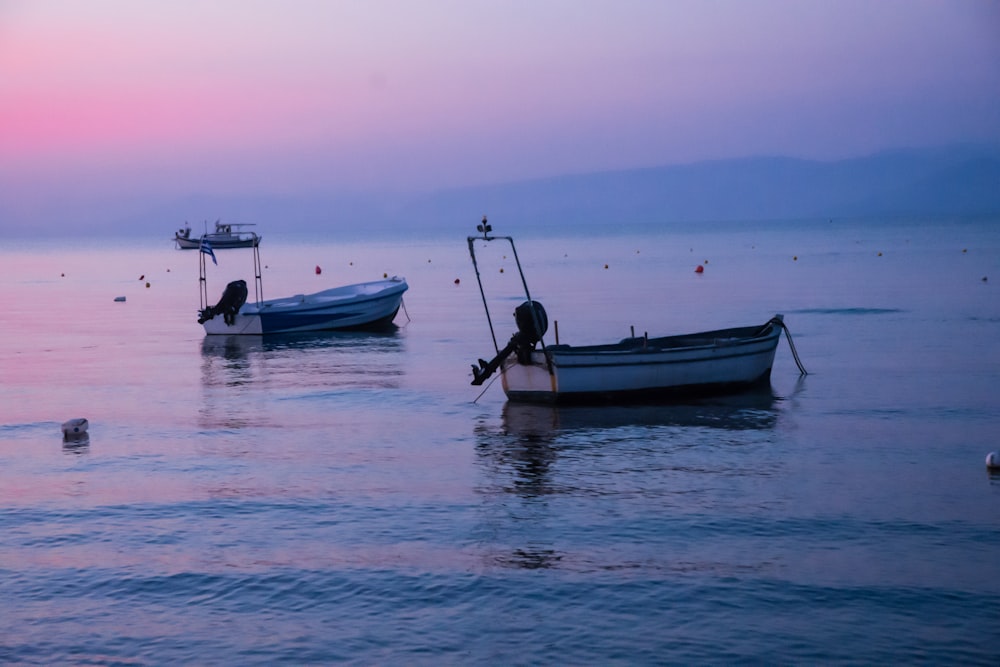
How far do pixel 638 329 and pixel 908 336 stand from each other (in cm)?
865

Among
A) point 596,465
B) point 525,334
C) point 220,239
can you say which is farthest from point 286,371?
point 220,239

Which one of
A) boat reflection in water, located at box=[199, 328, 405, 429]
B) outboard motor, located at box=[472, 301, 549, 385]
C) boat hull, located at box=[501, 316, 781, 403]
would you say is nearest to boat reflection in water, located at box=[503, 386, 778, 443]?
boat hull, located at box=[501, 316, 781, 403]

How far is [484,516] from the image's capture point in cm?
1458

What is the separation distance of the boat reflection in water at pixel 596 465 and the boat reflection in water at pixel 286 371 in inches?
191

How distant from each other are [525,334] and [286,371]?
952 cm

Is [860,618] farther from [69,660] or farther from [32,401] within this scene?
[32,401]

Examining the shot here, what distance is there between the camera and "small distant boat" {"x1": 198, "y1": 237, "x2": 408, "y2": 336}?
3722 centimetres

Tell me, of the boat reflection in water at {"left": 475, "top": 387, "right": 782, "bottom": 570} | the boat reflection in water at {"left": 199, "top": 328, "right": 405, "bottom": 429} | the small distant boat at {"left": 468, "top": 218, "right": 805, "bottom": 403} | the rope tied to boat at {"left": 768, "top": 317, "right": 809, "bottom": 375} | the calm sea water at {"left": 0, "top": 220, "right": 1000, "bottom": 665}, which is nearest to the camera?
the calm sea water at {"left": 0, "top": 220, "right": 1000, "bottom": 665}

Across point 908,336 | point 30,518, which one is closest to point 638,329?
point 908,336

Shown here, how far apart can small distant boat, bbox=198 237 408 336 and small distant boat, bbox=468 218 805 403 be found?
53.6 ft

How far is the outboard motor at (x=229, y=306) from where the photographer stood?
36.8m

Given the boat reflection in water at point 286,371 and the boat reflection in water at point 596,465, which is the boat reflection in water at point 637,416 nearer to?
the boat reflection in water at point 596,465

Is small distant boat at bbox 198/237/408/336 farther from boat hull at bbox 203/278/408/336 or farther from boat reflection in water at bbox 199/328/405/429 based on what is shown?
boat reflection in water at bbox 199/328/405/429

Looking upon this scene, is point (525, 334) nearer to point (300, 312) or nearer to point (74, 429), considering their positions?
point (74, 429)
